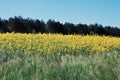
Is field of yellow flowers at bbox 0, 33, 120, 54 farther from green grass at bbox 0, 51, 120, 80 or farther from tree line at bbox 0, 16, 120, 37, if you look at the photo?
tree line at bbox 0, 16, 120, 37

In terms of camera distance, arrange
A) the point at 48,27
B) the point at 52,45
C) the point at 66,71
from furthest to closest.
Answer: the point at 48,27 → the point at 52,45 → the point at 66,71

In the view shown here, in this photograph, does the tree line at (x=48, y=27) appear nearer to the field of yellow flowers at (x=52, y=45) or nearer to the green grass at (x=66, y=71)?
the field of yellow flowers at (x=52, y=45)

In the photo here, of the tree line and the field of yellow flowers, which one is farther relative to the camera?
the tree line

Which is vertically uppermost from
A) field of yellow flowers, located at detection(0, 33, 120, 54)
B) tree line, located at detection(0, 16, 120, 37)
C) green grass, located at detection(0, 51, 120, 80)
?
tree line, located at detection(0, 16, 120, 37)

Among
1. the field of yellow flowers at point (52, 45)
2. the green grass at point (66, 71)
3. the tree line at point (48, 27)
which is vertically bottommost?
the green grass at point (66, 71)

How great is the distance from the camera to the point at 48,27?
32844 millimetres

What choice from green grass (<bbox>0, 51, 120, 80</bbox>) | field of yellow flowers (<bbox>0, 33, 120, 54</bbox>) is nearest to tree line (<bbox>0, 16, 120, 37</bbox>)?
field of yellow flowers (<bbox>0, 33, 120, 54</bbox>)

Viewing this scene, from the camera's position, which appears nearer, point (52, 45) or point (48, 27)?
point (52, 45)

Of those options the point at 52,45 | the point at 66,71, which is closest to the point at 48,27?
the point at 52,45

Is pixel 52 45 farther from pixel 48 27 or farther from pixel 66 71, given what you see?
pixel 48 27

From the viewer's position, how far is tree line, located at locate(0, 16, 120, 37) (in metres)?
31.0

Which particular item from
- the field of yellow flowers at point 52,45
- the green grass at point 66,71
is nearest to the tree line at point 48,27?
the field of yellow flowers at point 52,45

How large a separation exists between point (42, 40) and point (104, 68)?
11.4 m

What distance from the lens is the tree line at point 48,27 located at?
102 feet
